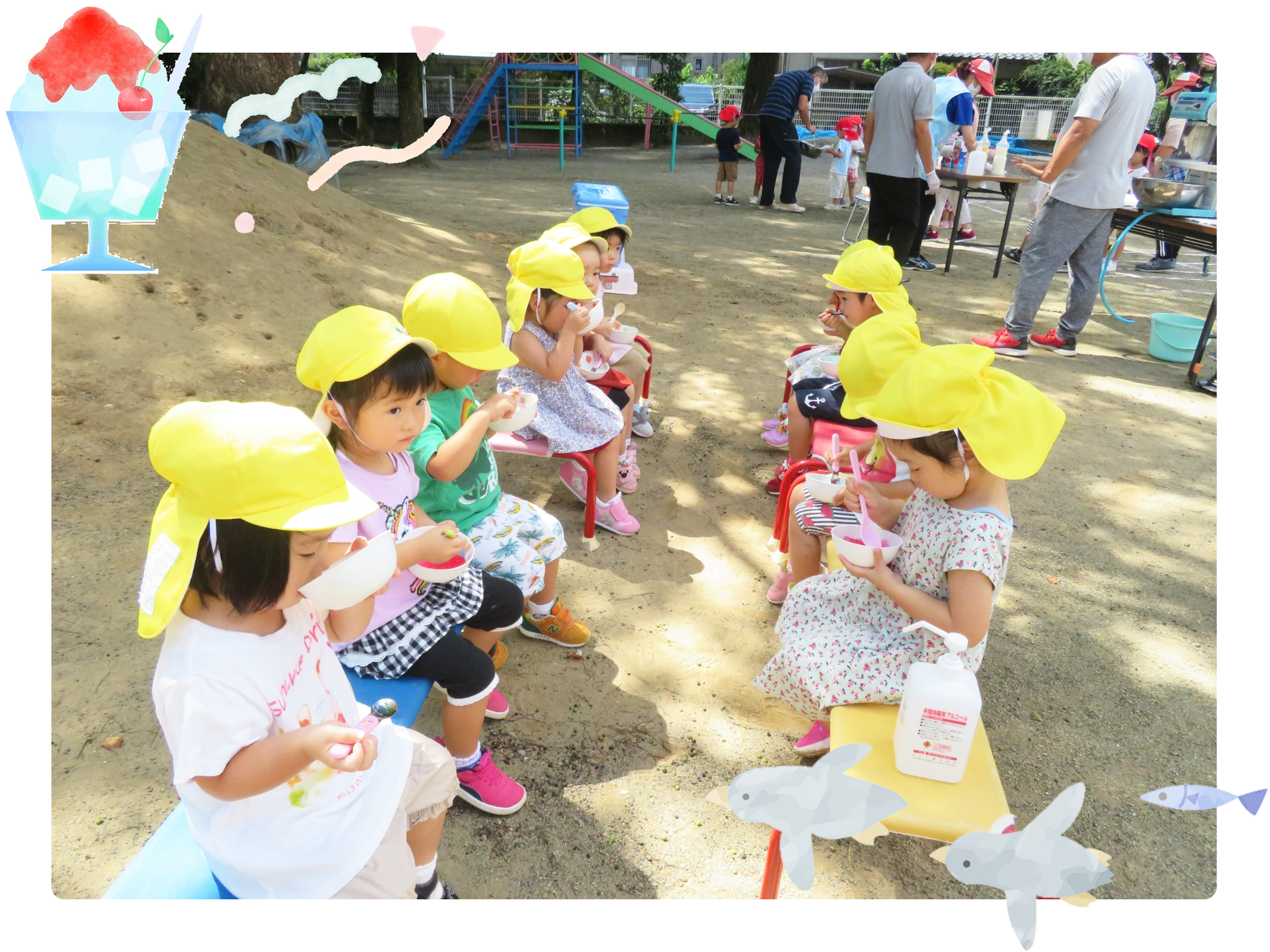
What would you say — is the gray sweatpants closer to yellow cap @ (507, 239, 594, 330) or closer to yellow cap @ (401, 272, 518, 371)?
yellow cap @ (507, 239, 594, 330)

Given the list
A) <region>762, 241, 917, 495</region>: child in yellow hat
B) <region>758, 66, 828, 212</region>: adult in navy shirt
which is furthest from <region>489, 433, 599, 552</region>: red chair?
<region>758, 66, 828, 212</region>: adult in navy shirt

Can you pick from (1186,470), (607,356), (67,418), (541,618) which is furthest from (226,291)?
(1186,470)

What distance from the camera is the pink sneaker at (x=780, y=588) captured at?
10.4 ft

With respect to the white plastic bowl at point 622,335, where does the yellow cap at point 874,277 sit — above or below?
above

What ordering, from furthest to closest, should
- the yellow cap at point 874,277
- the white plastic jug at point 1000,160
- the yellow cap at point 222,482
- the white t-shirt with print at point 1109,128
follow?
the white plastic jug at point 1000,160 < the white t-shirt with print at point 1109,128 < the yellow cap at point 874,277 < the yellow cap at point 222,482

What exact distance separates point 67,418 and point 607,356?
7.28 ft

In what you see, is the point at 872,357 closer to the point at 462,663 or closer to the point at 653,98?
the point at 462,663

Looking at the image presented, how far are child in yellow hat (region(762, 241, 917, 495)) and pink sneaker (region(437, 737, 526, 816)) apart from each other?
1.83 m

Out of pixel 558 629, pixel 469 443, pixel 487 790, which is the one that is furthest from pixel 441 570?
pixel 558 629

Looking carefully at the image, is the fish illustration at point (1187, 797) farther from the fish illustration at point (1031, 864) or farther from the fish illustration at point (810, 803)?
the fish illustration at point (810, 803)

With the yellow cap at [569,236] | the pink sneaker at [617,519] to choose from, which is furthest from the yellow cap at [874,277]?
the pink sneaker at [617,519]

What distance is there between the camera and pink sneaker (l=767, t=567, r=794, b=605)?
316 cm

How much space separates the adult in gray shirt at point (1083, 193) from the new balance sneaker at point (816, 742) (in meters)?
4.12

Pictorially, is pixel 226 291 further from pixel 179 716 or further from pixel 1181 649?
pixel 1181 649
